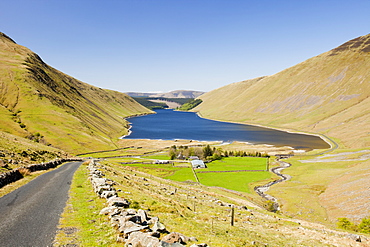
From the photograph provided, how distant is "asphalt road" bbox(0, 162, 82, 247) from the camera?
1385 cm

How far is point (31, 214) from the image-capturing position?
59.1ft

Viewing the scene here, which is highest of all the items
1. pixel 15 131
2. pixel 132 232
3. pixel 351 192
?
pixel 15 131

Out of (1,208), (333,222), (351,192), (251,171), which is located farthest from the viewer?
(251,171)

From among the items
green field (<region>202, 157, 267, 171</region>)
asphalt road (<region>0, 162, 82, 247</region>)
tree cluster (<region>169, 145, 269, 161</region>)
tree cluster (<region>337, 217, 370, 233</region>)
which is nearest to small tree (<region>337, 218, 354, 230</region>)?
tree cluster (<region>337, 217, 370, 233</region>)

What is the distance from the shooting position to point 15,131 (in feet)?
380

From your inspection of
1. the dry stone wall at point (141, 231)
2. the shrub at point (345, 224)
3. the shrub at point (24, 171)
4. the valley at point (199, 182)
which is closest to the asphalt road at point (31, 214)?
the valley at point (199, 182)

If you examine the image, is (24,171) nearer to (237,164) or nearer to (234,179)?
(234,179)

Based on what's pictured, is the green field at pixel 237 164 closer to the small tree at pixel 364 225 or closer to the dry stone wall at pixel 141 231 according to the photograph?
the small tree at pixel 364 225

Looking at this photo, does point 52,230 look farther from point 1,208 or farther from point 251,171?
point 251,171

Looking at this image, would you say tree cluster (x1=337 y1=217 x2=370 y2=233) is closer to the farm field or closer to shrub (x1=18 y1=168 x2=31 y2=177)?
the farm field

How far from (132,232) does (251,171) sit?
95162 millimetres

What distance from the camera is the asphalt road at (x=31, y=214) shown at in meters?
13.8

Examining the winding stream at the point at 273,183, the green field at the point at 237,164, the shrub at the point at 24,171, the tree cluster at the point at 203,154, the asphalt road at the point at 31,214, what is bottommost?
the winding stream at the point at 273,183

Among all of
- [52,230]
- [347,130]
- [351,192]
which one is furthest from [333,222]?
[347,130]
